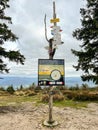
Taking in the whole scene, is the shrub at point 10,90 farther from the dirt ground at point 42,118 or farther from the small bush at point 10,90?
the dirt ground at point 42,118

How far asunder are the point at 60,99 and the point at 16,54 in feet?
17.9

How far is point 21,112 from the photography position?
1434 cm

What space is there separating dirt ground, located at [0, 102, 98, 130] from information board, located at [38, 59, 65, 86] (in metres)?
1.76

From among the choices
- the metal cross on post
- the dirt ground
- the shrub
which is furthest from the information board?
the shrub

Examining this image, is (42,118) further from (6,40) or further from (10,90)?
(10,90)

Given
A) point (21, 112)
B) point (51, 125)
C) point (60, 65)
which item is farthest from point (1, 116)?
point (60, 65)

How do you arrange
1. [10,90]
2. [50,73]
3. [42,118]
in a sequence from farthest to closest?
[10,90]
[42,118]
[50,73]

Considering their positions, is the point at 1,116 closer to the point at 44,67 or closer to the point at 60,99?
the point at 44,67

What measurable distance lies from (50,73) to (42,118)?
2334mm

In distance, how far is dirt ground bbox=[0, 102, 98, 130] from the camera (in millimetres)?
11680

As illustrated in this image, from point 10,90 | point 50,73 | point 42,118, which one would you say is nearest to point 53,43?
point 50,73

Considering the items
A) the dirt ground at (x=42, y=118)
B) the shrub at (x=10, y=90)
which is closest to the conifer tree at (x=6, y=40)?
the dirt ground at (x=42, y=118)

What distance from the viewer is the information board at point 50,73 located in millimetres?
11750

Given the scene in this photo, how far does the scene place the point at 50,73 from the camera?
465 inches
